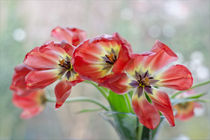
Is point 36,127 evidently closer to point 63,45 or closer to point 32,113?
point 32,113

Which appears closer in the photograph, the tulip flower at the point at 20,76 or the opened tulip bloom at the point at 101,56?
the opened tulip bloom at the point at 101,56

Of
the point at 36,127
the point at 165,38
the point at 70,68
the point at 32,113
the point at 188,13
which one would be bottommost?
the point at 36,127

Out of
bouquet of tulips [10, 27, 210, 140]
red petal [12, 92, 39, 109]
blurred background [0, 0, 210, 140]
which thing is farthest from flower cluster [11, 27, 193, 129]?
blurred background [0, 0, 210, 140]

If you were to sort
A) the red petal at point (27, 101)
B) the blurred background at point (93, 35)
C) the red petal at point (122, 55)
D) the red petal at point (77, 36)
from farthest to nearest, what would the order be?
the blurred background at point (93, 35)
the red petal at point (27, 101)
the red petal at point (77, 36)
the red petal at point (122, 55)

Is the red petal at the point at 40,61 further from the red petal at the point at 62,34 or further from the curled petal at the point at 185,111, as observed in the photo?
the curled petal at the point at 185,111

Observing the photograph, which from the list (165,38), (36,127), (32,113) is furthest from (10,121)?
(165,38)

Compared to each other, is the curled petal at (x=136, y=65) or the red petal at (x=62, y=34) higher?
the red petal at (x=62, y=34)

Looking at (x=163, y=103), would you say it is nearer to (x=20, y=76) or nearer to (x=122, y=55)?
(x=122, y=55)

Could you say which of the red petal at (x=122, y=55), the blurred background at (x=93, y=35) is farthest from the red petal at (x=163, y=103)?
the blurred background at (x=93, y=35)
